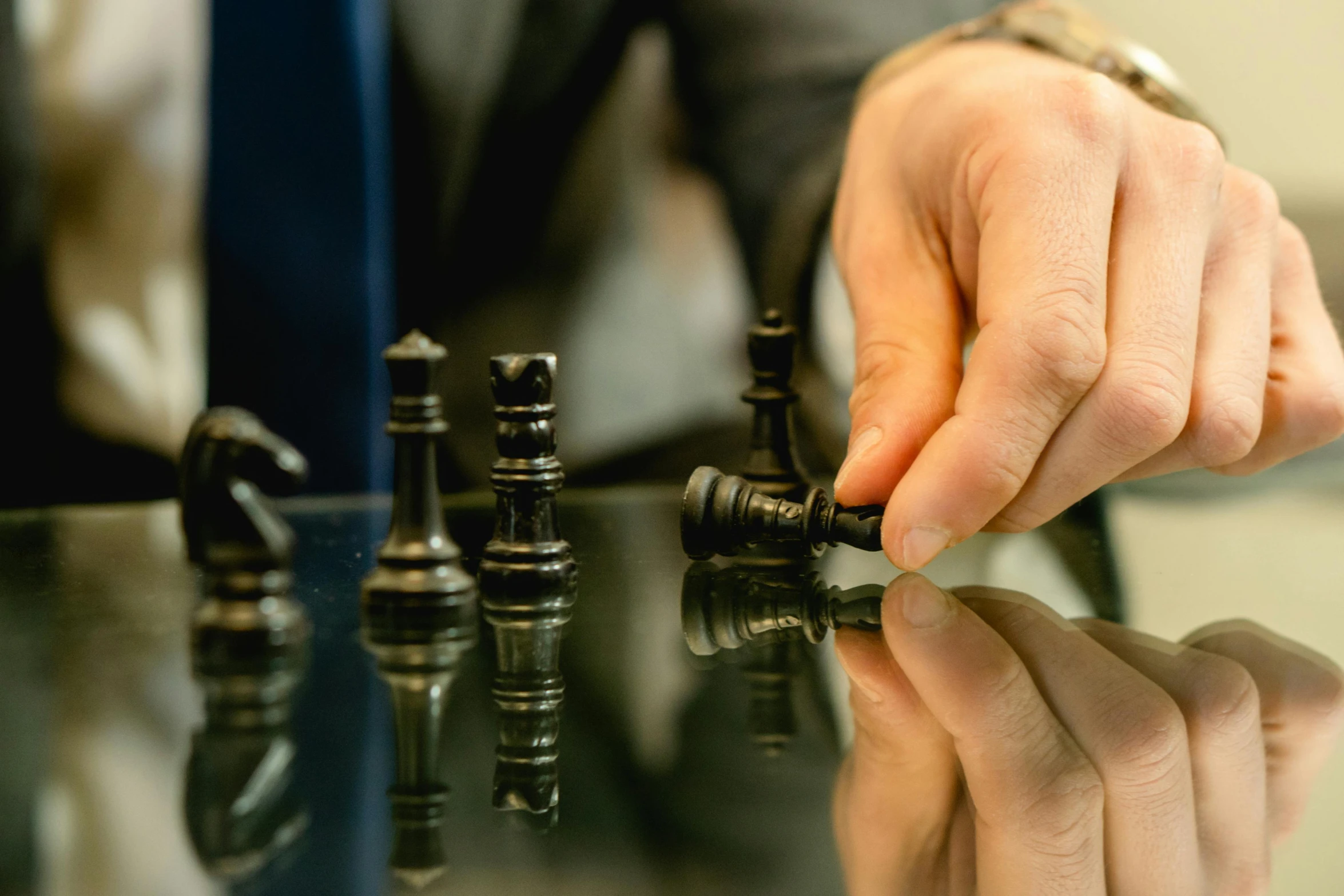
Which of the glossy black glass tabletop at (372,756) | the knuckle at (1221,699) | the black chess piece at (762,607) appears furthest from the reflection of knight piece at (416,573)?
the knuckle at (1221,699)

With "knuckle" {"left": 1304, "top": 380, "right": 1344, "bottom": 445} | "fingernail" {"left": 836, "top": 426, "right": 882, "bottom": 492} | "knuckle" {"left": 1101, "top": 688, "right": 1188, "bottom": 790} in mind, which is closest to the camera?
"knuckle" {"left": 1101, "top": 688, "right": 1188, "bottom": 790}

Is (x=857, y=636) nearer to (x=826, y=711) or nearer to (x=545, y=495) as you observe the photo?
(x=826, y=711)

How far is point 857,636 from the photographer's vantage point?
770 millimetres

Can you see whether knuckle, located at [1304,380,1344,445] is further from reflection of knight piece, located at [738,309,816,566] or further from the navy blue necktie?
the navy blue necktie

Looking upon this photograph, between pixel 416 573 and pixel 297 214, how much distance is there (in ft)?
2.65

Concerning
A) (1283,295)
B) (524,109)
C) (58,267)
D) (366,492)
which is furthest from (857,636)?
(58,267)

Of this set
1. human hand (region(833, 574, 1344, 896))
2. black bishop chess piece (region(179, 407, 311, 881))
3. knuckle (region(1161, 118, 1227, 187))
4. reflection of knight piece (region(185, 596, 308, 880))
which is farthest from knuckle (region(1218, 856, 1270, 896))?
knuckle (region(1161, 118, 1227, 187))

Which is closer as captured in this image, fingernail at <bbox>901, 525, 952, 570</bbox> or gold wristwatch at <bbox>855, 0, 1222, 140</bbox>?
fingernail at <bbox>901, 525, 952, 570</bbox>

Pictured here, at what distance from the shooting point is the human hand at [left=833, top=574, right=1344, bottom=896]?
17.0 inches

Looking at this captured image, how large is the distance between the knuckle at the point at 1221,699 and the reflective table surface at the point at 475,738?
0.21ft

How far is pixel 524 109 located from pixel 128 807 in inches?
49.2

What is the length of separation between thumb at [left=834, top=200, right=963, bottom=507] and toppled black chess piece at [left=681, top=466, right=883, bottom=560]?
0.11 ft

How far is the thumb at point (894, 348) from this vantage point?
915mm

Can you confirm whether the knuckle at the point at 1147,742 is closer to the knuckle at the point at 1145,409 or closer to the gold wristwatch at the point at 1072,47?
the knuckle at the point at 1145,409
